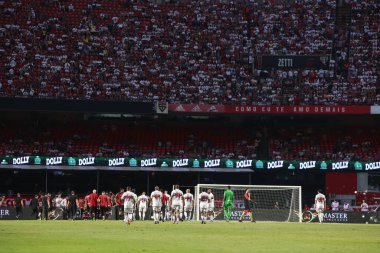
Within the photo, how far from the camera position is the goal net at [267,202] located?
59.7 m

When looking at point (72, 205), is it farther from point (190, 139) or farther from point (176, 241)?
point (176, 241)

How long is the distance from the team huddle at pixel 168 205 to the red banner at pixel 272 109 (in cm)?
1373

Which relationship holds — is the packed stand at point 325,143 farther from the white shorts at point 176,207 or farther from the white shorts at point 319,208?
the white shorts at point 176,207

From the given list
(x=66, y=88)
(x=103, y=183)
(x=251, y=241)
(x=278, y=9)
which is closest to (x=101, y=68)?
(x=66, y=88)

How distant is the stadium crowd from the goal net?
41.5 ft

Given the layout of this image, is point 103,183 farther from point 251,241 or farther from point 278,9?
point 251,241

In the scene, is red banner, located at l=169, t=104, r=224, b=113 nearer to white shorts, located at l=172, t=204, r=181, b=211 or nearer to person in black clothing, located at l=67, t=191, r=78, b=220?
person in black clothing, located at l=67, t=191, r=78, b=220

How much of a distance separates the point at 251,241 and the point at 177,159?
3425 centimetres

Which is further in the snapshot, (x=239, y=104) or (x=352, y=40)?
(x=352, y=40)

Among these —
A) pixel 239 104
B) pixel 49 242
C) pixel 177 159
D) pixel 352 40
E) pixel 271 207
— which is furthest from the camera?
pixel 352 40

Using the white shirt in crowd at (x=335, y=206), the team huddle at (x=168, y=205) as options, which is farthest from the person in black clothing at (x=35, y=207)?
the white shirt in crowd at (x=335, y=206)

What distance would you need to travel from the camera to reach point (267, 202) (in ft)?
199

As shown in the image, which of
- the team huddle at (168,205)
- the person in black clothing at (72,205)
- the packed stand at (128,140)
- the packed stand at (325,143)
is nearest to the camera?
the team huddle at (168,205)

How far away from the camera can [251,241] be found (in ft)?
111
